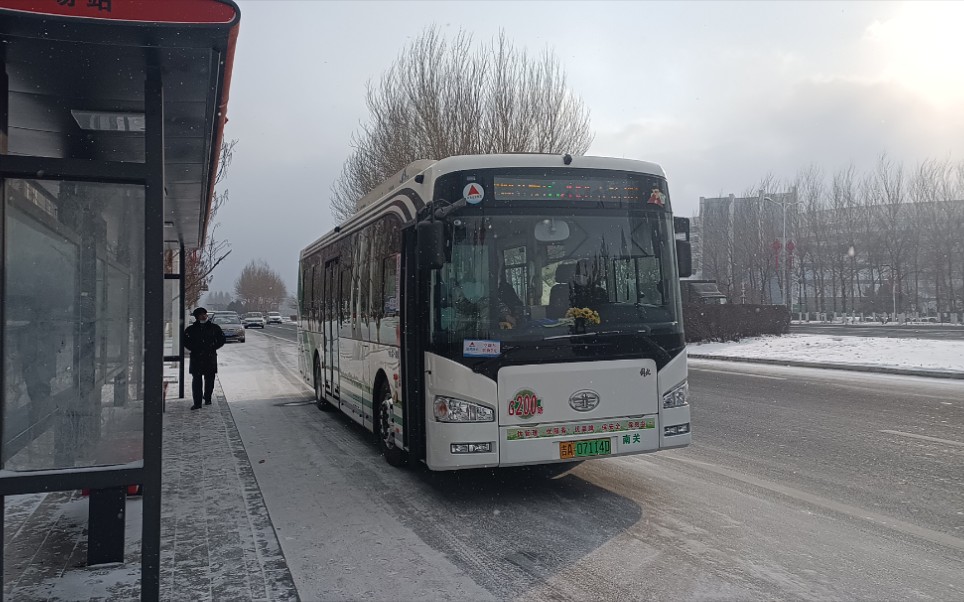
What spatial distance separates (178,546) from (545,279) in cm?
363

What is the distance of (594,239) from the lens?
6773 millimetres

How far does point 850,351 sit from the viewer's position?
22047 mm

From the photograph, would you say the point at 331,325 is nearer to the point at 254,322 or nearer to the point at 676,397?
the point at 676,397

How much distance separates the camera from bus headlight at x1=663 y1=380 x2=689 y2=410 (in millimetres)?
6793

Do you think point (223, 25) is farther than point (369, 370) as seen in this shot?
No

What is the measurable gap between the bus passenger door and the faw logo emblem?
543 centimetres

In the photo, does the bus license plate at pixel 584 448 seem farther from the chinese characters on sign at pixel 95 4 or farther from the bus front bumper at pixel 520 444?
the chinese characters on sign at pixel 95 4

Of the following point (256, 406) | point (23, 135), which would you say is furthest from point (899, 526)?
point (256, 406)

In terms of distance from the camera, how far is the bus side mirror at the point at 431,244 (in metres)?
6.35

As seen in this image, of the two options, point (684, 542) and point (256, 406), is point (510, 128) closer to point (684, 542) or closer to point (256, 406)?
point (256, 406)

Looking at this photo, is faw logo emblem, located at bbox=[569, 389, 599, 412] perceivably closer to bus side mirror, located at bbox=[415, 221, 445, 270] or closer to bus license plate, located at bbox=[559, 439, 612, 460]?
bus license plate, located at bbox=[559, 439, 612, 460]

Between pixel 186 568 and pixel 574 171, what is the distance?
4579 mm

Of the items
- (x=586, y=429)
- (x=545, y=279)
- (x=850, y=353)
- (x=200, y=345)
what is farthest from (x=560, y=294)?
(x=850, y=353)

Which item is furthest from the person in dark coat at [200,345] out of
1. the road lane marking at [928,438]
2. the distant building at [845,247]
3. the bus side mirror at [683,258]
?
the distant building at [845,247]
